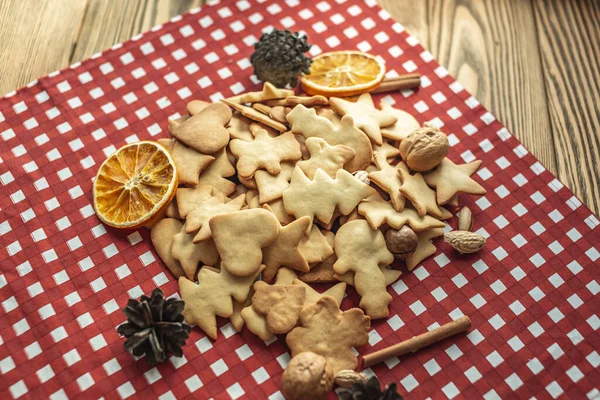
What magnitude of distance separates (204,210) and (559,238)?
3.06ft

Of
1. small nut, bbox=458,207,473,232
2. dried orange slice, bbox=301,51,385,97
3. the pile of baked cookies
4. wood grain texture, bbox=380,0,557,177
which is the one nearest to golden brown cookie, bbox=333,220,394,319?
the pile of baked cookies

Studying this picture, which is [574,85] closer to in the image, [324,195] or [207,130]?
[324,195]

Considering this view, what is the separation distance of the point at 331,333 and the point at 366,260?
0.67 ft

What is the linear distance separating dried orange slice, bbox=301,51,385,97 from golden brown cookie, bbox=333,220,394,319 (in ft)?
1.46

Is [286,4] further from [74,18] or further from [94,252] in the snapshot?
[94,252]

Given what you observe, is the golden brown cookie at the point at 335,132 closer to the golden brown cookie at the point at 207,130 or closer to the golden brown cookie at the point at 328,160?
the golden brown cookie at the point at 328,160

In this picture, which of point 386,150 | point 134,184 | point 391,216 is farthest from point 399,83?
point 134,184

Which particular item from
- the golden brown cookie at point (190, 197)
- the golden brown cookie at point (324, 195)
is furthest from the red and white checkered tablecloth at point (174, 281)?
the golden brown cookie at point (324, 195)

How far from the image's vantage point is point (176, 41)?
81.6 inches

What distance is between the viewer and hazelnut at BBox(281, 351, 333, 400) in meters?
1.45

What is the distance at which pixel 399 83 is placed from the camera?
1.98 m

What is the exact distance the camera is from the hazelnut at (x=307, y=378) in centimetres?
145

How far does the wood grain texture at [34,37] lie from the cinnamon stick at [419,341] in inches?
50.9

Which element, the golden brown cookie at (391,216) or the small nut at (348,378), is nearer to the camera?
the small nut at (348,378)
